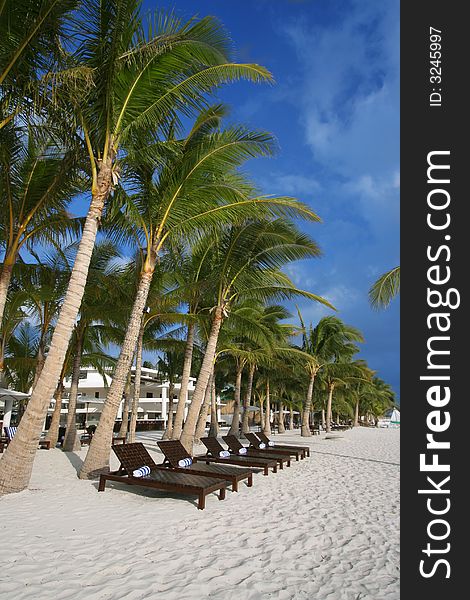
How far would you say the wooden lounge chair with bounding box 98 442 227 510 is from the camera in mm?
6449

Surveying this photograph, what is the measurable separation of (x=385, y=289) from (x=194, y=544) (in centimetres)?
847

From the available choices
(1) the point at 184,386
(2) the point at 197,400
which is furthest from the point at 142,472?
(1) the point at 184,386

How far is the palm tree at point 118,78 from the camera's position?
7.68 m

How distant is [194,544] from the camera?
4762 millimetres

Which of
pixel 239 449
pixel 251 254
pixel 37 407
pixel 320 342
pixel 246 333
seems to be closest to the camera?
pixel 37 407

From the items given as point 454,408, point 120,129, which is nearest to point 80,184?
point 120,129

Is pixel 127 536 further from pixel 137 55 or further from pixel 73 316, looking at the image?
pixel 137 55

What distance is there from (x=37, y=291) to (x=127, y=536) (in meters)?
9.91

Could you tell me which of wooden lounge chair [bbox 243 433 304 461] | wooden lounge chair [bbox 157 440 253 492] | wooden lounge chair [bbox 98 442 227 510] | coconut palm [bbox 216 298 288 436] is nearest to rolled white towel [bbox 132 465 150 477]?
wooden lounge chair [bbox 98 442 227 510]

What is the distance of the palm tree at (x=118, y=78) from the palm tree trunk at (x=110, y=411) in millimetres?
1712

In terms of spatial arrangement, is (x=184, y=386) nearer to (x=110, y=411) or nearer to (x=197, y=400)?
(x=197, y=400)

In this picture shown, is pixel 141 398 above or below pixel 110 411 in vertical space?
below

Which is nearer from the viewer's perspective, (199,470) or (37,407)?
(37,407)

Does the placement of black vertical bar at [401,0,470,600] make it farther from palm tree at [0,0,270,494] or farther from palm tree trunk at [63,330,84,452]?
palm tree trunk at [63,330,84,452]
